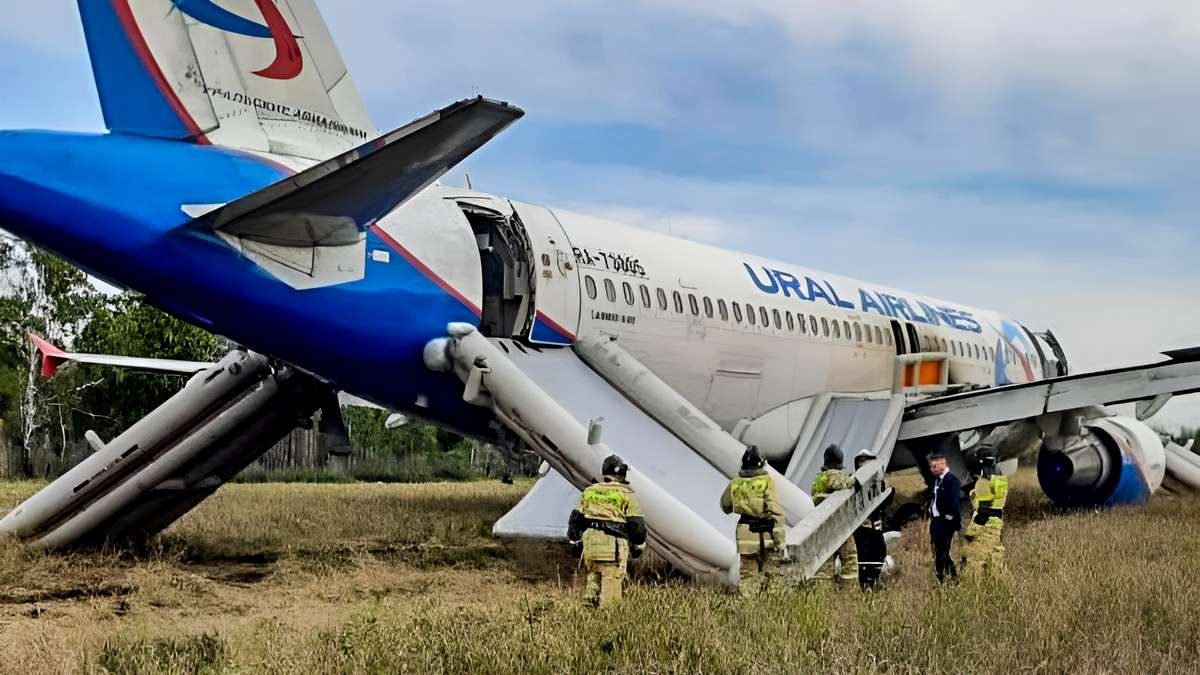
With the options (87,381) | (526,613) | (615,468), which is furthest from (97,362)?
(87,381)

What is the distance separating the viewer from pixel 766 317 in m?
14.3

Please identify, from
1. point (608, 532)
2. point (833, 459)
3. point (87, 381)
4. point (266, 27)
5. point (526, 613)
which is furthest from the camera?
point (87, 381)

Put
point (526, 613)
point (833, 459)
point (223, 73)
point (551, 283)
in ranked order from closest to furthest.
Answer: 1. point (526, 613)
2. point (223, 73)
3. point (833, 459)
4. point (551, 283)

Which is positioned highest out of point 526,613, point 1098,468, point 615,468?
point 615,468

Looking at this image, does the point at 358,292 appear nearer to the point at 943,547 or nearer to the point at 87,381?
the point at 943,547

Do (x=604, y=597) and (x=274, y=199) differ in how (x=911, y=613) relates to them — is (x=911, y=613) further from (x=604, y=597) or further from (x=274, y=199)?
(x=274, y=199)

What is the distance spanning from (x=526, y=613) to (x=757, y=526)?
2042 millimetres

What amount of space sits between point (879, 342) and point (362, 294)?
9.74 meters

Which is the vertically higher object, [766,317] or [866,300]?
[866,300]

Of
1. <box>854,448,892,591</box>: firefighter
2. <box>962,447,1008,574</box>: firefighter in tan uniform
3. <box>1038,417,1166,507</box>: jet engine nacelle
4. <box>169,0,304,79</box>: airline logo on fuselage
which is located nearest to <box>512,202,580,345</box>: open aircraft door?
<box>169,0,304,79</box>: airline logo on fuselage

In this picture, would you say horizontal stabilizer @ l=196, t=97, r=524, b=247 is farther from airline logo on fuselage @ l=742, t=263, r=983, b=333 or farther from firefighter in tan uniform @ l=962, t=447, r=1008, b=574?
airline logo on fuselage @ l=742, t=263, r=983, b=333

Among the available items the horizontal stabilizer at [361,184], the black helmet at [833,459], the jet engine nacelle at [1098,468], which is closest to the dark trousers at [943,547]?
the black helmet at [833,459]

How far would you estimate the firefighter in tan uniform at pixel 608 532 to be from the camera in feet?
25.1

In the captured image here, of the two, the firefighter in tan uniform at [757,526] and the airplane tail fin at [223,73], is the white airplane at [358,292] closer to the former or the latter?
the airplane tail fin at [223,73]
